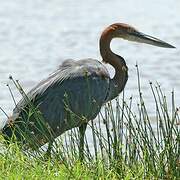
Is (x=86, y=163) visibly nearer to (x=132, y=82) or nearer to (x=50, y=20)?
(x=132, y=82)

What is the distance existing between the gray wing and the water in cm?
309

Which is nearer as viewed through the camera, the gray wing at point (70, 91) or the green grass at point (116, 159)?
the green grass at point (116, 159)

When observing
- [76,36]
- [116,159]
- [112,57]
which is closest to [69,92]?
[112,57]

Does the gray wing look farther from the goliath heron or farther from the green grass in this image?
the green grass

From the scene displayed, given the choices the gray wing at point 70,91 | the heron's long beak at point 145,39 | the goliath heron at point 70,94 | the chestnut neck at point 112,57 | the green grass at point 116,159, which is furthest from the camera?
the heron's long beak at point 145,39

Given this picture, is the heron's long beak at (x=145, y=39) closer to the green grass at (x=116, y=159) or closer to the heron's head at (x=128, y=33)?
the heron's head at (x=128, y=33)

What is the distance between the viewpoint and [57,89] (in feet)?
26.9

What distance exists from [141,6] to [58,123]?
36.9ft

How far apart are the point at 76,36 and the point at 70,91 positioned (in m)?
8.51

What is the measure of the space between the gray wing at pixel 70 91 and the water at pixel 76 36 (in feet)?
10.1

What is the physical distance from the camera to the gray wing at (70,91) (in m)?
8.09

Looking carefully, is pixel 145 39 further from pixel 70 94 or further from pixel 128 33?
pixel 70 94

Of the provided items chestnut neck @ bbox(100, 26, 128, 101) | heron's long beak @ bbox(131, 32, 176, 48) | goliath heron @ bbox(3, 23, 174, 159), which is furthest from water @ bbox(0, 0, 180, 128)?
goliath heron @ bbox(3, 23, 174, 159)

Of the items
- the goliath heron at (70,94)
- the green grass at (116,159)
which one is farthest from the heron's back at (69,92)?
the green grass at (116,159)
